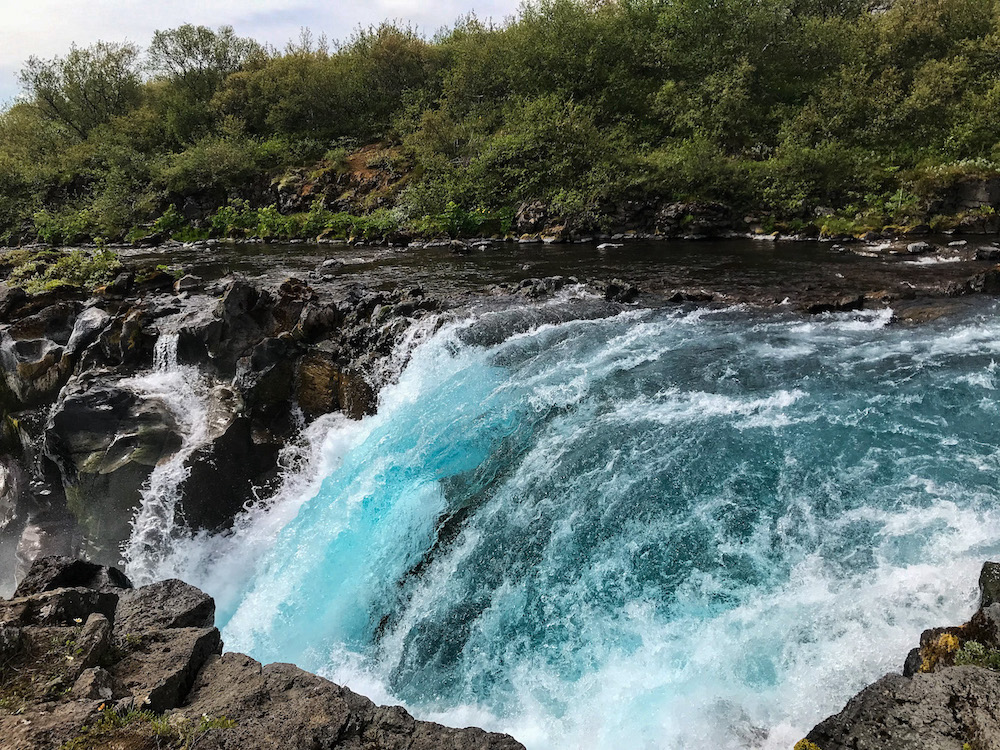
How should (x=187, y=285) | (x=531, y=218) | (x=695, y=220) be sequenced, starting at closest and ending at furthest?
(x=187, y=285) < (x=695, y=220) < (x=531, y=218)

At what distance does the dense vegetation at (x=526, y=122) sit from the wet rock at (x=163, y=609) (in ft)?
78.4

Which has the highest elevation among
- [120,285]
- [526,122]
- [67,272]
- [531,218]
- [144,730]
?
[526,122]

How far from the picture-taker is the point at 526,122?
33.6 metres

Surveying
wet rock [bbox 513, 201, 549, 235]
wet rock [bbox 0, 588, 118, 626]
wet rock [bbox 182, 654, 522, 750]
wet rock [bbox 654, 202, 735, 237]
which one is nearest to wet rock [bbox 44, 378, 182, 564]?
wet rock [bbox 0, 588, 118, 626]

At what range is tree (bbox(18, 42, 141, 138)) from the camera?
50.8 metres

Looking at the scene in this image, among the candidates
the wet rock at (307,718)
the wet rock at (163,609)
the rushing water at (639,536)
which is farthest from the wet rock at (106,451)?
the wet rock at (307,718)

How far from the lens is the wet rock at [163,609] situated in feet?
20.2

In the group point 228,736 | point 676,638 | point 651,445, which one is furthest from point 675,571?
point 228,736

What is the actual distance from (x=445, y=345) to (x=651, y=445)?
6305 mm

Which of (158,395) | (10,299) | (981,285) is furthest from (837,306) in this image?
(10,299)

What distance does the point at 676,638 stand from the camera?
21.3 feet

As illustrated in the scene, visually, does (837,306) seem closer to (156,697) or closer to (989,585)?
(989,585)

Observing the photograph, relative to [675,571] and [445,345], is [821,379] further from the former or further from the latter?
[445,345]

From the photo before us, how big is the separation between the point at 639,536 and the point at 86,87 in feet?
217
